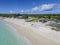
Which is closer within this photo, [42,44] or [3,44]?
[42,44]

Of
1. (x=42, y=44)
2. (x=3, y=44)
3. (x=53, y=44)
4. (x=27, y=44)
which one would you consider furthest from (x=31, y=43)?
(x=3, y=44)

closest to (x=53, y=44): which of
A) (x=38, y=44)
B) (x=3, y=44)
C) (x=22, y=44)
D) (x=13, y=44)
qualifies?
(x=38, y=44)

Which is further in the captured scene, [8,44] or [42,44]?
[8,44]

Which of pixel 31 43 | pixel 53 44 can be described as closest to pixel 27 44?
pixel 31 43

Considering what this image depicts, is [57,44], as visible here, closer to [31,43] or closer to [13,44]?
[31,43]

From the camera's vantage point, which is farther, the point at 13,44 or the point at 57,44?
the point at 13,44

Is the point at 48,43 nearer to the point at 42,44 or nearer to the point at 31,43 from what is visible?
the point at 42,44

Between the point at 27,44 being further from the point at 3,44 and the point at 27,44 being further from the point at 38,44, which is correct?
the point at 3,44
